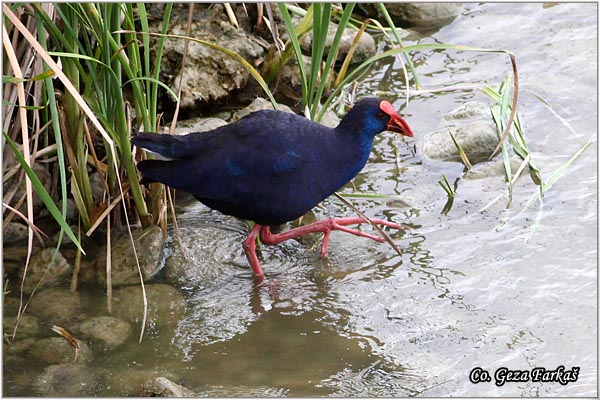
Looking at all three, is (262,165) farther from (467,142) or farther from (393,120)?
(467,142)

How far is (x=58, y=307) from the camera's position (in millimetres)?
3613

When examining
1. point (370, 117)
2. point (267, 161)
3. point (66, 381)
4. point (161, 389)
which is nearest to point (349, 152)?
point (370, 117)

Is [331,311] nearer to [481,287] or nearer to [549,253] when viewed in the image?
[481,287]

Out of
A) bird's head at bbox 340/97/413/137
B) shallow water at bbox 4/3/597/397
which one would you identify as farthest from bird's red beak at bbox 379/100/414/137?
shallow water at bbox 4/3/597/397

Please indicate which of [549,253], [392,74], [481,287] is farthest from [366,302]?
[392,74]

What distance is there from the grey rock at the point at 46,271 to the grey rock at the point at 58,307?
6cm

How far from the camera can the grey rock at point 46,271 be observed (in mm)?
3752

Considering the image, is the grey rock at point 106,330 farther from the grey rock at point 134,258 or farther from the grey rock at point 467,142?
the grey rock at point 467,142

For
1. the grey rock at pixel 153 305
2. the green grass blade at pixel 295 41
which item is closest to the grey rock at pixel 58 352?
the grey rock at pixel 153 305

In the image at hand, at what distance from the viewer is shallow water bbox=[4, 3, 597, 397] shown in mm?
3244

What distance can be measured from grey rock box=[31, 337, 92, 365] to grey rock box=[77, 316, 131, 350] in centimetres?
8

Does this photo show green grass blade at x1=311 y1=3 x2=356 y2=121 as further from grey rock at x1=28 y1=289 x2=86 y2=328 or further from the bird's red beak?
grey rock at x1=28 y1=289 x2=86 y2=328

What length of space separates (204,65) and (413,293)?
70.7 inches

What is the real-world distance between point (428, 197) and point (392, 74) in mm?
1309
